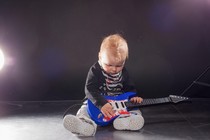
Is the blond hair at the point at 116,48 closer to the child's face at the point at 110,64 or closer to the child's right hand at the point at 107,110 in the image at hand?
the child's face at the point at 110,64

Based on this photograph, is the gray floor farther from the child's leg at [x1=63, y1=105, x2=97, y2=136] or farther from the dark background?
the dark background

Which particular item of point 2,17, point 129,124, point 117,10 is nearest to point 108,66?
point 129,124

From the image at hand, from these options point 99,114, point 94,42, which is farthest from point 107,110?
point 94,42

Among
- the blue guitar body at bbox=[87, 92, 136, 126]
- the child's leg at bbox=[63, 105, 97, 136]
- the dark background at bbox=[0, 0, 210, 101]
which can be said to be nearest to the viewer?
the child's leg at bbox=[63, 105, 97, 136]

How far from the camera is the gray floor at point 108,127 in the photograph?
1.16m

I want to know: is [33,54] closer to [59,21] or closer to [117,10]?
[59,21]

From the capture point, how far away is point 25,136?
3.88ft

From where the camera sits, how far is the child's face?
4.23ft

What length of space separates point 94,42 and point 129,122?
0.66m

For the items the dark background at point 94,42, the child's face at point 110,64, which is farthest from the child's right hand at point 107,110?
the dark background at point 94,42

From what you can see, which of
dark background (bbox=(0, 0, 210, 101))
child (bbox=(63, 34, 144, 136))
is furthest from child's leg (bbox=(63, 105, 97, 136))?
dark background (bbox=(0, 0, 210, 101))

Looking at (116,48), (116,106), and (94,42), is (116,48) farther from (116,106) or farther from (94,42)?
(94,42)

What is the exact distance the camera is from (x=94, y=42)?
5.67 feet

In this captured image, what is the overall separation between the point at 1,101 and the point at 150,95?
2.95ft
